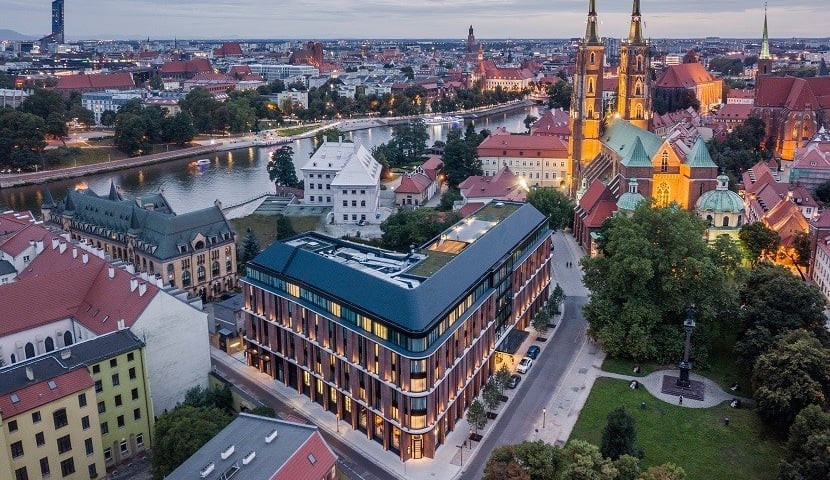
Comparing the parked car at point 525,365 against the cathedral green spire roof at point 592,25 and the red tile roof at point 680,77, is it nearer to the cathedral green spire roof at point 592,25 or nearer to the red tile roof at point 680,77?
the cathedral green spire roof at point 592,25

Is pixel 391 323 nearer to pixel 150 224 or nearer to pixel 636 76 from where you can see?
pixel 150 224

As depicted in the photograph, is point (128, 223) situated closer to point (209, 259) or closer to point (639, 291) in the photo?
point (209, 259)

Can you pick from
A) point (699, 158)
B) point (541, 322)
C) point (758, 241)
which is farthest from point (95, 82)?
point (758, 241)

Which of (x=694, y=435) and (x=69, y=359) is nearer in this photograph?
(x=69, y=359)

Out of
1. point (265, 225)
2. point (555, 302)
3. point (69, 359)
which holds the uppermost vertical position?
point (69, 359)

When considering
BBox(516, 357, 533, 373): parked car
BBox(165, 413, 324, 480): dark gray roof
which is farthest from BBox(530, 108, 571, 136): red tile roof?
BBox(165, 413, 324, 480): dark gray roof

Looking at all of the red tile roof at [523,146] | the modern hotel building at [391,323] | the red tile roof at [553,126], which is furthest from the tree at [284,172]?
the modern hotel building at [391,323]
